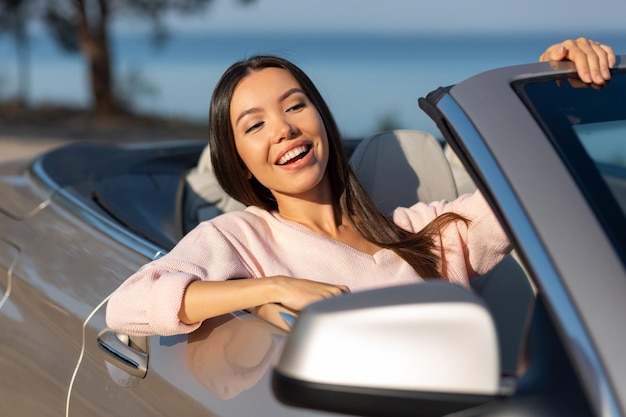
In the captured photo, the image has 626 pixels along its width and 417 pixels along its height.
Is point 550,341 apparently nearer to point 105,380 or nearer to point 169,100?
point 105,380

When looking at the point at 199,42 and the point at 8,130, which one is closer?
the point at 8,130

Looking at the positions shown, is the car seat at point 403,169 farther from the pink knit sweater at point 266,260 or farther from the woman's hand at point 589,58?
the woman's hand at point 589,58

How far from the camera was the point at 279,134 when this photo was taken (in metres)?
2.33

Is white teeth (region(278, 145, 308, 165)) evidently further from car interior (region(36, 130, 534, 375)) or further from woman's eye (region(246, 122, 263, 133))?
car interior (region(36, 130, 534, 375))

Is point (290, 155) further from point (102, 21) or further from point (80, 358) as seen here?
point (102, 21)

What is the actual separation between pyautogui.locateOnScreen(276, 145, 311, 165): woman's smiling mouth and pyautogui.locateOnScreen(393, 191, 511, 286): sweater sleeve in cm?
39

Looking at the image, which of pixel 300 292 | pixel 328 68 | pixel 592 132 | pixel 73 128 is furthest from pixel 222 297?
pixel 328 68

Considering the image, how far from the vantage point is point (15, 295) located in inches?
101

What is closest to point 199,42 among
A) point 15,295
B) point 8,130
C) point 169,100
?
point 169,100

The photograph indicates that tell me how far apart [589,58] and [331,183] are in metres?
0.90

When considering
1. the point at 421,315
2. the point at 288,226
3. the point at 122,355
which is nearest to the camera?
the point at 421,315

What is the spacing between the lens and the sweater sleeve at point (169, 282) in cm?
199

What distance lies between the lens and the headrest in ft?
9.45

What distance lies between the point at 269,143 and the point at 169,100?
20834 mm
